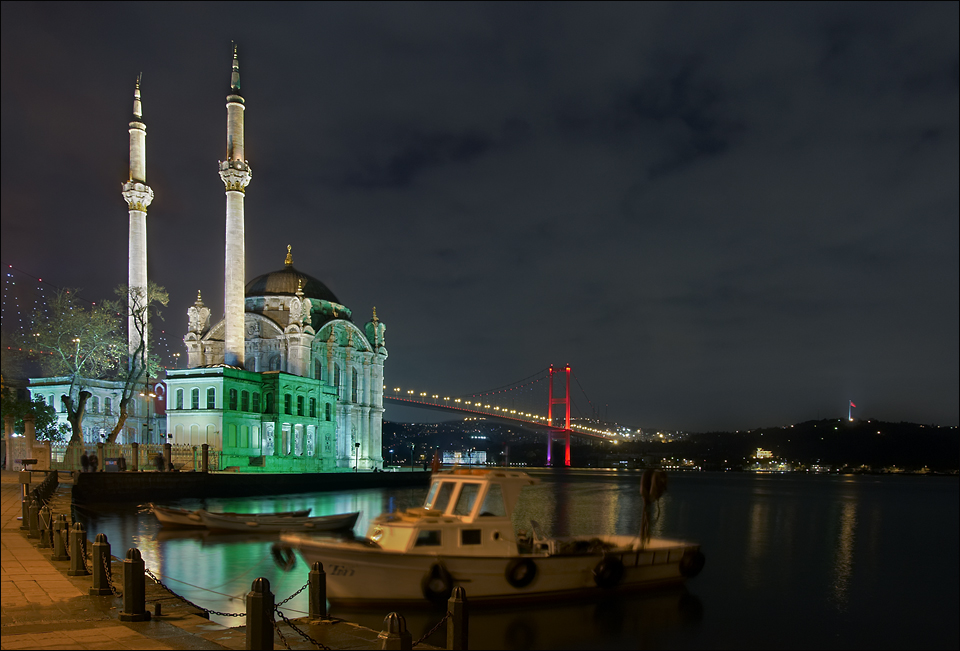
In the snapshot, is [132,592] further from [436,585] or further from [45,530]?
[45,530]

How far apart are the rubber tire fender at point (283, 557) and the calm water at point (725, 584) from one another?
306mm

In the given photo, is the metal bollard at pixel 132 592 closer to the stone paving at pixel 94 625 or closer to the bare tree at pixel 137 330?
the stone paving at pixel 94 625

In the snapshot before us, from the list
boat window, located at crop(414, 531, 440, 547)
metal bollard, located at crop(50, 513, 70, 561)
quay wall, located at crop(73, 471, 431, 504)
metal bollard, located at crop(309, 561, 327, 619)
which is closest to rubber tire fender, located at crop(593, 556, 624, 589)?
boat window, located at crop(414, 531, 440, 547)

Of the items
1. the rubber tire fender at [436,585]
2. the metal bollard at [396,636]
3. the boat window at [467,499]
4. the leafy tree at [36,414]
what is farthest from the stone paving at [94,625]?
the leafy tree at [36,414]

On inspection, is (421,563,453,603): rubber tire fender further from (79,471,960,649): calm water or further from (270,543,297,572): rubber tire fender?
(270,543,297,572): rubber tire fender

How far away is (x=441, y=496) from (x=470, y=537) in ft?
4.51

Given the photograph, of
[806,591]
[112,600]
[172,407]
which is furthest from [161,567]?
[172,407]

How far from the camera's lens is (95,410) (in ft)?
192

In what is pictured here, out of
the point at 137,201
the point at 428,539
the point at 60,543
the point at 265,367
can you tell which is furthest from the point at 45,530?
the point at 265,367

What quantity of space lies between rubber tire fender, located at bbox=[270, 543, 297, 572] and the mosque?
29640 millimetres

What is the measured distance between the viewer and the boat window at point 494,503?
15.8 m

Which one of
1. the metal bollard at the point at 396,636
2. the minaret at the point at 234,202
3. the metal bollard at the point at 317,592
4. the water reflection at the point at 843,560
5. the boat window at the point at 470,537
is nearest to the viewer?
the metal bollard at the point at 396,636

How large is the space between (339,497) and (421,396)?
5703 centimetres

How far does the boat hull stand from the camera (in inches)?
583
